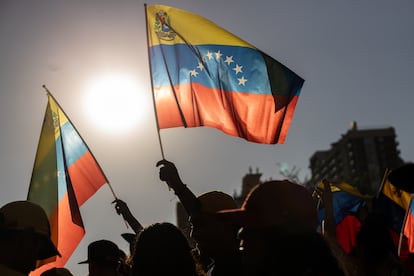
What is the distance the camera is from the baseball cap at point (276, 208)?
281 cm

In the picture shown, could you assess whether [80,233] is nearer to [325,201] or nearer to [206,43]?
[206,43]

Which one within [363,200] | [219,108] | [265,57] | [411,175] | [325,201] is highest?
[265,57]

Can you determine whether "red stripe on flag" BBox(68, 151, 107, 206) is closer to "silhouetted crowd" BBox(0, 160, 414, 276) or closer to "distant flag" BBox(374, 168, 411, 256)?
"silhouetted crowd" BBox(0, 160, 414, 276)

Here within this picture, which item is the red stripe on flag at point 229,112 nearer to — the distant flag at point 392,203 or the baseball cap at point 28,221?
the distant flag at point 392,203

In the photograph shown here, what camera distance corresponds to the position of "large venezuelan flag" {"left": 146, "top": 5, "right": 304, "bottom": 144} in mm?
6355

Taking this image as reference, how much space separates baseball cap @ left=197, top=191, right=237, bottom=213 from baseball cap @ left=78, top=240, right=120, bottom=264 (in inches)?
36.1

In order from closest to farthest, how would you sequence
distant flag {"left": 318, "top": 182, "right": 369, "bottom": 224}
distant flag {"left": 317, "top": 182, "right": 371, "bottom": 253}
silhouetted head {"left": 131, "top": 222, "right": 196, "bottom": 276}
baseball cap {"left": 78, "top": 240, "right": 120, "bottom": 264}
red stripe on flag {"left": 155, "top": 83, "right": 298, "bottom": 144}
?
silhouetted head {"left": 131, "top": 222, "right": 196, "bottom": 276}, baseball cap {"left": 78, "top": 240, "right": 120, "bottom": 264}, red stripe on flag {"left": 155, "top": 83, "right": 298, "bottom": 144}, distant flag {"left": 317, "top": 182, "right": 371, "bottom": 253}, distant flag {"left": 318, "top": 182, "right": 369, "bottom": 224}

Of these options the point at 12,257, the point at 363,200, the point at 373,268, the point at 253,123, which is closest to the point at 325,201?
the point at 373,268

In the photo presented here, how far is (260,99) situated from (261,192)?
3.57 meters

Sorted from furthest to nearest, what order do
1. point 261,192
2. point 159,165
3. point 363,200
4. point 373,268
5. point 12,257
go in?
point 363,200
point 159,165
point 373,268
point 12,257
point 261,192

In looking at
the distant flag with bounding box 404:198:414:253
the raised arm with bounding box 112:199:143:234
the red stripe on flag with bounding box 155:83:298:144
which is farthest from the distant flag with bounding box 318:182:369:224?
the raised arm with bounding box 112:199:143:234

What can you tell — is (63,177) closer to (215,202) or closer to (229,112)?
(229,112)

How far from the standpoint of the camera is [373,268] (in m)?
3.68

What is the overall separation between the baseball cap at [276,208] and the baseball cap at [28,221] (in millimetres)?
1047
